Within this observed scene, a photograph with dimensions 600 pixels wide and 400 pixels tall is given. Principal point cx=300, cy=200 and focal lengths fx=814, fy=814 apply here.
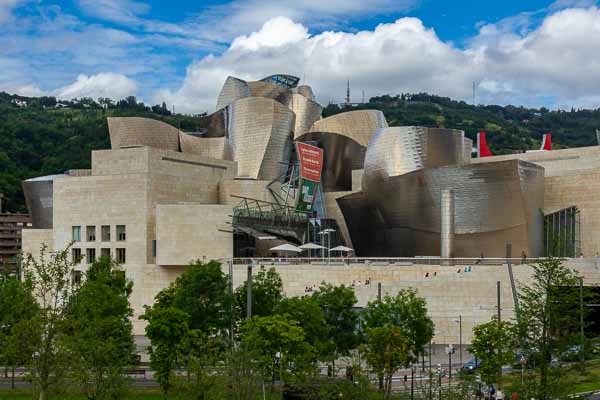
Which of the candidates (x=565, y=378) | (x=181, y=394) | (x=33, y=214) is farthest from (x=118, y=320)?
(x=33, y=214)

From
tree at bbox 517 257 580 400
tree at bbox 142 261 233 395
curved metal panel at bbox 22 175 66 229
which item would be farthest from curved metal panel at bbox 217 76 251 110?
tree at bbox 517 257 580 400

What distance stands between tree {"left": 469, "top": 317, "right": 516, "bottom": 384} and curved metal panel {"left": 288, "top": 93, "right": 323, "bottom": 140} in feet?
167

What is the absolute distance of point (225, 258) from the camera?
58438 mm

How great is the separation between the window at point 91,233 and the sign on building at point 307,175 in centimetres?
1581

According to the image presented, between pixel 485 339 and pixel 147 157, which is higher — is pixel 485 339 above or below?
below

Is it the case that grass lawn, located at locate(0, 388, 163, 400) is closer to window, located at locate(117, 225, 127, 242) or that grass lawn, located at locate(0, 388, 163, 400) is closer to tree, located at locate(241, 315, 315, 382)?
tree, located at locate(241, 315, 315, 382)

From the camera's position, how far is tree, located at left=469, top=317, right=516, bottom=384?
2225cm

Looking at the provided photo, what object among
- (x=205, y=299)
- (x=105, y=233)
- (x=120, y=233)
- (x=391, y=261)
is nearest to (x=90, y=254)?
(x=105, y=233)

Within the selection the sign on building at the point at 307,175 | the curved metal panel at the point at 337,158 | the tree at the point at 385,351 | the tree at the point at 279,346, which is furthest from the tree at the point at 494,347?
the curved metal panel at the point at 337,158

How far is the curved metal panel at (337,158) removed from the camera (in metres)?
75.1

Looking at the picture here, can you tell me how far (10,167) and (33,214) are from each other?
61588 millimetres

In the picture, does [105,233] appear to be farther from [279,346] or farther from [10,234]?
[10,234]

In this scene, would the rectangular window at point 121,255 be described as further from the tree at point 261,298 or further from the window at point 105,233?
the tree at point 261,298

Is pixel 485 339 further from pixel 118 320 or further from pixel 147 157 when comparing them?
pixel 147 157
